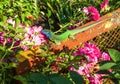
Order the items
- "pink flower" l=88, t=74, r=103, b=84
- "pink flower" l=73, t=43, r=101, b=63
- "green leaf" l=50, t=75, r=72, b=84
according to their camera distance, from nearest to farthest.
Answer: "green leaf" l=50, t=75, r=72, b=84, "pink flower" l=88, t=74, r=103, b=84, "pink flower" l=73, t=43, r=101, b=63

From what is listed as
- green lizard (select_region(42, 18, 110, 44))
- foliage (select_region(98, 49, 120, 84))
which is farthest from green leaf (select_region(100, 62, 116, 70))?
green lizard (select_region(42, 18, 110, 44))

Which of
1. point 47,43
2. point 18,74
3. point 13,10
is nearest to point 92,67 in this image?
point 47,43

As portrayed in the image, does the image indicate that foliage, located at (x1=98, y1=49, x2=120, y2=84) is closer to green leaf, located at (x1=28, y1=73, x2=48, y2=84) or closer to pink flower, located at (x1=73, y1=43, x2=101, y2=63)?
green leaf, located at (x1=28, y1=73, x2=48, y2=84)

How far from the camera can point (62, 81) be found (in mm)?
1229

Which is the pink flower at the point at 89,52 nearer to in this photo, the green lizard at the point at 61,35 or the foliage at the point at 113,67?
the green lizard at the point at 61,35

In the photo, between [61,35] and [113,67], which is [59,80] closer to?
[113,67]

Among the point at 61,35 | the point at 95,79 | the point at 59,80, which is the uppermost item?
the point at 59,80

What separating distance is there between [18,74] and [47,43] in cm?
34

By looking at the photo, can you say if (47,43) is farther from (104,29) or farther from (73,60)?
(104,29)

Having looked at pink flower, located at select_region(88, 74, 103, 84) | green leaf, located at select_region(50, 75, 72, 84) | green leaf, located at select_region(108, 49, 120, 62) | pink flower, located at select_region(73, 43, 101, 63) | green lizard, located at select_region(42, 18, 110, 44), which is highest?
green leaf, located at select_region(108, 49, 120, 62)

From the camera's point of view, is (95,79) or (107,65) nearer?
(107,65)

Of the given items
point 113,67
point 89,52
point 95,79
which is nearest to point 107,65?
point 113,67

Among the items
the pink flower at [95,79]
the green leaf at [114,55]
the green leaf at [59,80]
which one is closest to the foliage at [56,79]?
the green leaf at [59,80]

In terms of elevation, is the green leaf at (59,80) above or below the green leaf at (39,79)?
above
